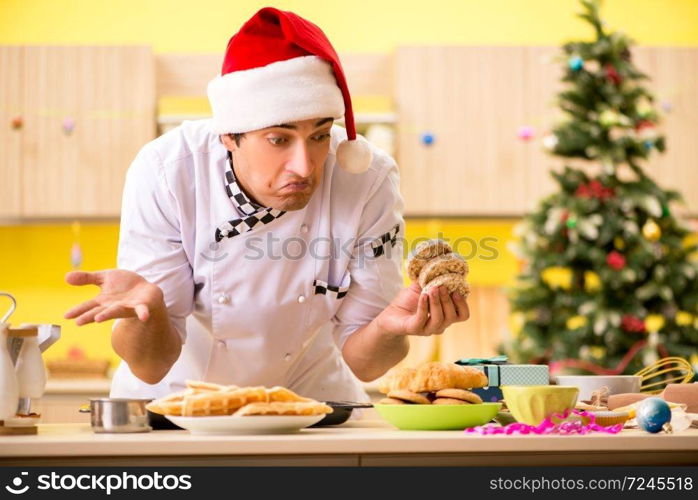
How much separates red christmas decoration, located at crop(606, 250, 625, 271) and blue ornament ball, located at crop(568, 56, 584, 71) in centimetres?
80

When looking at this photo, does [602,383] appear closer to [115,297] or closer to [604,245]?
[115,297]

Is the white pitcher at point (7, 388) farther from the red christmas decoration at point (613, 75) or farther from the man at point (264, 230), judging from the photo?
the red christmas decoration at point (613, 75)

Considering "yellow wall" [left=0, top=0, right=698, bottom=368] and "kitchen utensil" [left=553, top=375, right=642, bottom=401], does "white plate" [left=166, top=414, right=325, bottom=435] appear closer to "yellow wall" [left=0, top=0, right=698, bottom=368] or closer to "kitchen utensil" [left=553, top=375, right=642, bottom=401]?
"kitchen utensil" [left=553, top=375, right=642, bottom=401]

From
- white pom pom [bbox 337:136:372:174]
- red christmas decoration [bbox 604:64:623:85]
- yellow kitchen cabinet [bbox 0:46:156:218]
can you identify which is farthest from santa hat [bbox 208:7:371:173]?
yellow kitchen cabinet [bbox 0:46:156:218]

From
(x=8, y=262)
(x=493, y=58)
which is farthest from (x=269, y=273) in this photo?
(x=8, y=262)

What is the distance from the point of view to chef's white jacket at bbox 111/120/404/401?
2.14 meters

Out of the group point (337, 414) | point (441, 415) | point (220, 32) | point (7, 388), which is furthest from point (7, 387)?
point (220, 32)

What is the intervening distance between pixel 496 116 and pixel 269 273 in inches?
111

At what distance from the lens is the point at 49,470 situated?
4.31 ft

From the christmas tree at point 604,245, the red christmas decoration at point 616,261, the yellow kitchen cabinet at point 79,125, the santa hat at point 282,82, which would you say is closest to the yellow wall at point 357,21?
the yellow kitchen cabinet at point 79,125

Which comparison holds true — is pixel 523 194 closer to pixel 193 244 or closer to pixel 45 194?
pixel 45 194

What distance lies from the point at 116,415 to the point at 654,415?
31.5 inches

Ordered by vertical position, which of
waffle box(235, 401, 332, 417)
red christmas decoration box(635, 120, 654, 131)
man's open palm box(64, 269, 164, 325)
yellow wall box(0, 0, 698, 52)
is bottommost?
waffle box(235, 401, 332, 417)

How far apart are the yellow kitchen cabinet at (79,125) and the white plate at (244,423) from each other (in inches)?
131
